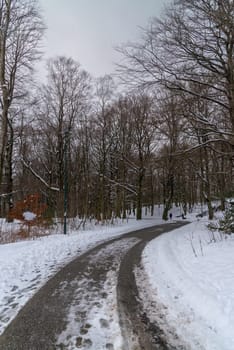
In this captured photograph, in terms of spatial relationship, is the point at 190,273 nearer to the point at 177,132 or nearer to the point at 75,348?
the point at 75,348

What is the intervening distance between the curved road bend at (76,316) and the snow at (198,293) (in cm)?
38

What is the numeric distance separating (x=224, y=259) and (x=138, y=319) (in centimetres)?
310

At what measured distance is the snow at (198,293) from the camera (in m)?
3.12

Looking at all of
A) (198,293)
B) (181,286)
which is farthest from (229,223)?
(198,293)

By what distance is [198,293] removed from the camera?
168 inches

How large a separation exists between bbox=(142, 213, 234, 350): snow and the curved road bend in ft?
1.26

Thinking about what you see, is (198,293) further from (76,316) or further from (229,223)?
(229,223)

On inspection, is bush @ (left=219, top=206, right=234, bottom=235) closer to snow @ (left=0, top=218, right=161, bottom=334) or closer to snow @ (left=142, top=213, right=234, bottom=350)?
snow @ (left=142, top=213, right=234, bottom=350)

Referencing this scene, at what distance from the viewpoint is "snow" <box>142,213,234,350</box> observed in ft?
10.3

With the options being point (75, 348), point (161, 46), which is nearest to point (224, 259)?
point (75, 348)

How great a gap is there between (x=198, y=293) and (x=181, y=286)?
56 centimetres

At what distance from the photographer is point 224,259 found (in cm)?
574

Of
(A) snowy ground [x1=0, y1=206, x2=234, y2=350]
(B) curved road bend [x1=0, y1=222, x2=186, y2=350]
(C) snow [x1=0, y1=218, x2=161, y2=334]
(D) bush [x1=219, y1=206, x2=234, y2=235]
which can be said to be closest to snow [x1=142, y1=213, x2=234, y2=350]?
(A) snowy ground [x1=0, y1=206, x2=234, y2=350]

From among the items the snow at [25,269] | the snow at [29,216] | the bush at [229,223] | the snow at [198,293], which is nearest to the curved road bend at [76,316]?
the snow at [25,269]
